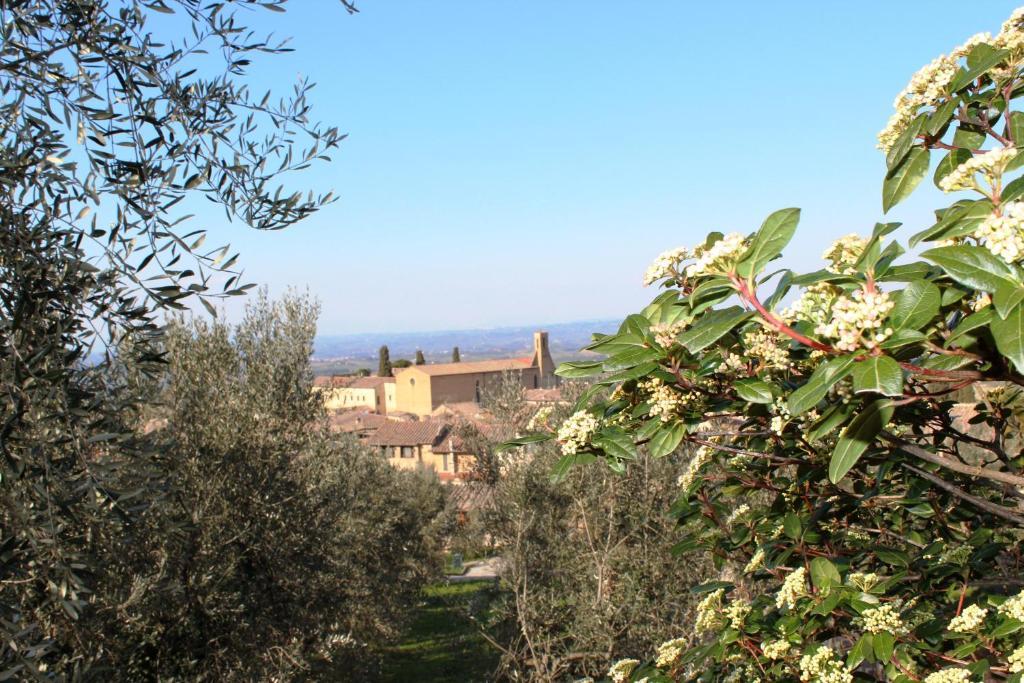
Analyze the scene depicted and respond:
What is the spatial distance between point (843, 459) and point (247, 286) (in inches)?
98.6

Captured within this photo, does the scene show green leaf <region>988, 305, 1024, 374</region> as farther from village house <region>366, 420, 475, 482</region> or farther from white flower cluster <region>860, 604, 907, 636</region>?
village house <region>366, 420, 475, 482</region>

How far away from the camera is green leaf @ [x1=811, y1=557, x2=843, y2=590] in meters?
3.01

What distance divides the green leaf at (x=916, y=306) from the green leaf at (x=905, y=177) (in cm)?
50

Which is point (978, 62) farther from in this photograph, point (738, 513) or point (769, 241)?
point (738, 513)

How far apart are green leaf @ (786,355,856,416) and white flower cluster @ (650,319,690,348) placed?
463 mm

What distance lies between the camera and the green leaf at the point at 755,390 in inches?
79.3

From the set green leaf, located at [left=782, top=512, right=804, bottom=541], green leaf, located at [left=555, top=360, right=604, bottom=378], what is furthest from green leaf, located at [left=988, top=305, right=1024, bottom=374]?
green leaf, located at [left=782, top=512, right=804, bottom=541]

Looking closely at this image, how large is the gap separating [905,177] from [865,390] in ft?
3.12

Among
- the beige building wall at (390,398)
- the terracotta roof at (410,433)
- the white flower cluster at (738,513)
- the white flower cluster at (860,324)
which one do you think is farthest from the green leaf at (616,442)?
the beige building wall at (390,398)

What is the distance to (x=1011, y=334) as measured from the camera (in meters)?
1.51

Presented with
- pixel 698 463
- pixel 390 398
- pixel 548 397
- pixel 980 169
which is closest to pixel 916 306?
pixel 980 169

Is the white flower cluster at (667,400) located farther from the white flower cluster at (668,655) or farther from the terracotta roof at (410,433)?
the terracotta roof at (410,433)

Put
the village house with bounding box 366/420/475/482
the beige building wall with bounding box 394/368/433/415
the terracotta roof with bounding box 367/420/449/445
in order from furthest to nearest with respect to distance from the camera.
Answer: the beige building wall with bounding box 394/368/433/415
the terracotta roof with bounding box 367/420/449/445
the village house with bounding box 366/420/475/482

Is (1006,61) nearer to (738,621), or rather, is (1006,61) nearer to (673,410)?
(673,410)
